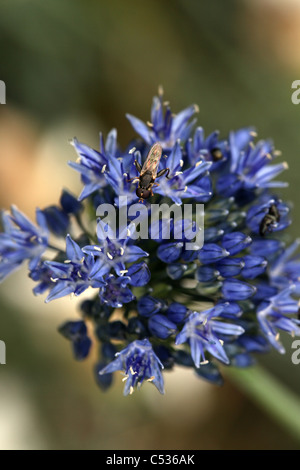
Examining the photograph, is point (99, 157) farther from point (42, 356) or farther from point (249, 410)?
point (249, 410)

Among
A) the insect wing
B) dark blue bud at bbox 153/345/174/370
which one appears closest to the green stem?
dark blue bud at bbox 153/345/174/370

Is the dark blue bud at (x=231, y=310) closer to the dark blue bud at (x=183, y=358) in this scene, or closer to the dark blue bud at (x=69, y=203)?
the dark blue bud at (x=183, y=358)

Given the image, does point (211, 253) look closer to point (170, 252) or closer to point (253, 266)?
point (170, 252)

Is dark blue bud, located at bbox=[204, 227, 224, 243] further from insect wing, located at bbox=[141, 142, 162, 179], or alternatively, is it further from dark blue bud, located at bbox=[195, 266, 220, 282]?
insect wing, located at bbox=[141, 142, 162, 179]

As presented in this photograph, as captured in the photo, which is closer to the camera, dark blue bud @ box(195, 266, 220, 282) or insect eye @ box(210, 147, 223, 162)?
dark blue bud @ box(195, 266, 220, 282)

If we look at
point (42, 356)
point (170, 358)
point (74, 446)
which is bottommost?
point (74, 446)
